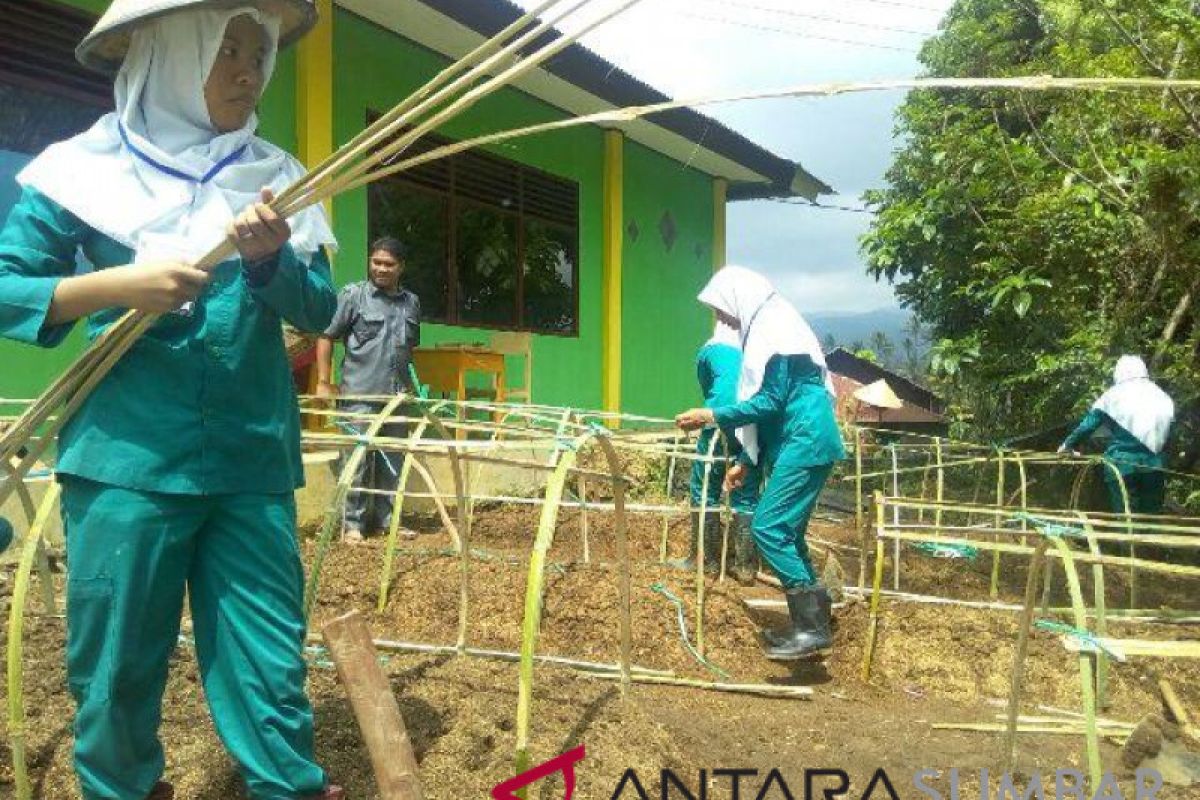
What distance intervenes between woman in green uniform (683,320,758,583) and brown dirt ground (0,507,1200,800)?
309 millimetres

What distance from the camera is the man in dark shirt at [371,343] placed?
210 inches

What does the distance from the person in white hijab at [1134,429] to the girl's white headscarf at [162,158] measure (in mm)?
5734

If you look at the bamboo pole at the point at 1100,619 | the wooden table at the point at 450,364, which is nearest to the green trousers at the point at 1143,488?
the bamboo pole at the point at 1100,619

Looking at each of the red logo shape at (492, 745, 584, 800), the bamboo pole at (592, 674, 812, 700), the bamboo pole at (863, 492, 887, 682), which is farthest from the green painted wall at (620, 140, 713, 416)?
the red logo shape at (492, 745, 584, 800)

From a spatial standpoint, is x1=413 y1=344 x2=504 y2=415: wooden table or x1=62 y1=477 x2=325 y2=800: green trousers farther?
x1=413 y1=344 x2=504 y2=415: wooden table

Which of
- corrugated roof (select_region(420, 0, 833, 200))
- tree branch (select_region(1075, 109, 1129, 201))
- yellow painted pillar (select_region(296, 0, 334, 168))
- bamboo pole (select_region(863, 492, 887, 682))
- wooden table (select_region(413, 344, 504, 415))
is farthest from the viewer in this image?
wooden table (select_region(413, 344, 504, 415))

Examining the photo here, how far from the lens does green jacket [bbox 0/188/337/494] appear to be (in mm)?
1825

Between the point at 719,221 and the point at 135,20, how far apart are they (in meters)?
10.1

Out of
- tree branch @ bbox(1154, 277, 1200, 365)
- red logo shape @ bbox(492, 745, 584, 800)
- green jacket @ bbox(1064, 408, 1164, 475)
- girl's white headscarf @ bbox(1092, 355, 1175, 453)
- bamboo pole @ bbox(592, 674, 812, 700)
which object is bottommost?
bamboo pole @ bbox(592, 674, 812, 700)

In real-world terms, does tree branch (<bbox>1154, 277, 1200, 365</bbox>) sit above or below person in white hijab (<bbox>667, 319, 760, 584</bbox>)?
above

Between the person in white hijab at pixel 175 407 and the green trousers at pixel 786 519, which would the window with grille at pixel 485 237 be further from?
the person in white hijab at pixel 175 407

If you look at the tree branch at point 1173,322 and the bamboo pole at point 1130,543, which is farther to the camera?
the tree branch at point 1173,322

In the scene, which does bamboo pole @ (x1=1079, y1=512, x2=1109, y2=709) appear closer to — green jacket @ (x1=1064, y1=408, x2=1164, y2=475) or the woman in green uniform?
the woman in green uniform

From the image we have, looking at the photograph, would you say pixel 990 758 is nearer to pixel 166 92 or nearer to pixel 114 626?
pixel 114 626
